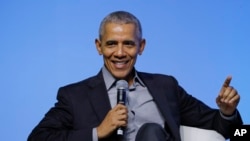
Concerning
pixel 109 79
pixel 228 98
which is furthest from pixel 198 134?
pixel 109 79

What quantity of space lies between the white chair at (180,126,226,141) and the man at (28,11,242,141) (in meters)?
0.03

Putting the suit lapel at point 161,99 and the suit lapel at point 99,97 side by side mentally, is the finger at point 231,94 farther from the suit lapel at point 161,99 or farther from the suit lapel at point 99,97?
the suit lapel at point 99,97

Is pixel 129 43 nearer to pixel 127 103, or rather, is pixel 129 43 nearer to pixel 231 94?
pixel 127 103

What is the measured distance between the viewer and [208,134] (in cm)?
169

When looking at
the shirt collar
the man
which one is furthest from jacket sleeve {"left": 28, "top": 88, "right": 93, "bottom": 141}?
the shirt collar

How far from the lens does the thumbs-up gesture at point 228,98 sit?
5.06 ft

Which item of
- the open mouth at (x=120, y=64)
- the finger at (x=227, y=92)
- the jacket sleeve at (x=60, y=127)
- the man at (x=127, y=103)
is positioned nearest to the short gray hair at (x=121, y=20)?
the man at (x=127, y=103)

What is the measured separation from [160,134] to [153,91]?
0.35m

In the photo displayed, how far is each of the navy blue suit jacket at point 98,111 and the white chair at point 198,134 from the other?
0.09 ft

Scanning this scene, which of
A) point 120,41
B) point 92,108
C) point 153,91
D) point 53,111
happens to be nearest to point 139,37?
point 120,41

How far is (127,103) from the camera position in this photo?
1.68 m

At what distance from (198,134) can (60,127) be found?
0.55 m

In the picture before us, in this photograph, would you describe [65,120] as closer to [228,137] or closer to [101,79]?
[101,79]

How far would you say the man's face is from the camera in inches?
64.6
